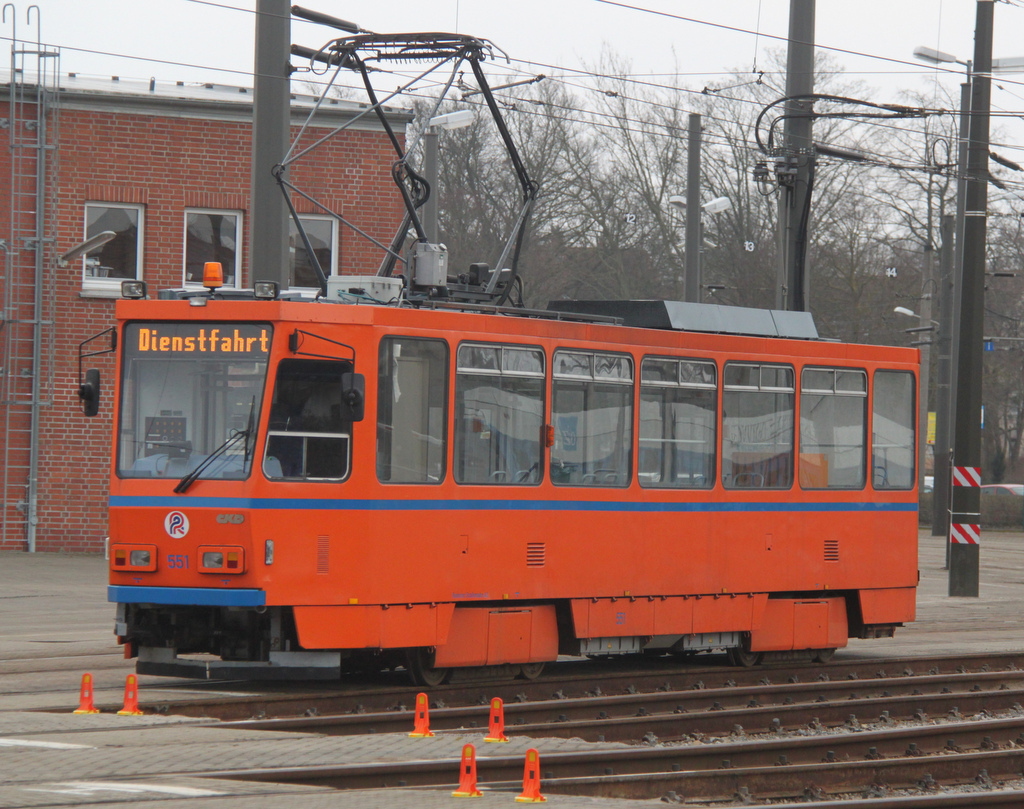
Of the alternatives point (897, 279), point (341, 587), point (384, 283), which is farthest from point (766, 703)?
point (897, 279)

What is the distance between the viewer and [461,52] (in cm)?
1310

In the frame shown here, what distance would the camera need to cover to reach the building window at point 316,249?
981 inches

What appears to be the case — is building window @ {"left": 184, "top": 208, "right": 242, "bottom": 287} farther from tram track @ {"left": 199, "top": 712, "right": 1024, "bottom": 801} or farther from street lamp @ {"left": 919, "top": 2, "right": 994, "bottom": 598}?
tram track @ {"left": 199, "top": 712, "right": 1024, "bottom": 801}

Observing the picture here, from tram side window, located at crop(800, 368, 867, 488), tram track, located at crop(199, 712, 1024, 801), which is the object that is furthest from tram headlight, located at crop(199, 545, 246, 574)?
tram side window, located at crop(800, 368, 867, 488)

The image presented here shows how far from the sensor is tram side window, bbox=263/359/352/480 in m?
10.9

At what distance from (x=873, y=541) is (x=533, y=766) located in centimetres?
790

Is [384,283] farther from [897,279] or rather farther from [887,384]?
[897,279]

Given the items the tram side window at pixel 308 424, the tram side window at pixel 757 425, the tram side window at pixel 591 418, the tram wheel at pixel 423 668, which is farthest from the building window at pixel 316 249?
the tram side window at pixel 308 424

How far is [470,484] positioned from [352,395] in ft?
4.66

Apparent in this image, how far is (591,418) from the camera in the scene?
12617 millimetres

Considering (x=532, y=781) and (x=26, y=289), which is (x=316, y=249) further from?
(x=532, y=781)

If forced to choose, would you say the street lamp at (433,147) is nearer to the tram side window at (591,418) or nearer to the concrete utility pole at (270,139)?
the concrete utility pole at (270,139)

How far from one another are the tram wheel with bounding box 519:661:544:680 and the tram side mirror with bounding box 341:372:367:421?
106 inches

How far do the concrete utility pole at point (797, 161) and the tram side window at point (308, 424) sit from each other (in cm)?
949
